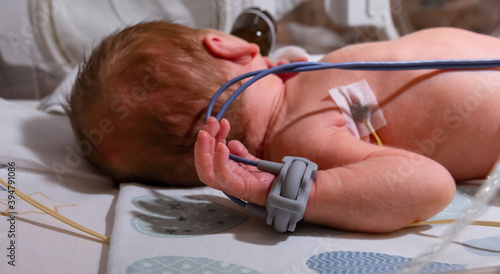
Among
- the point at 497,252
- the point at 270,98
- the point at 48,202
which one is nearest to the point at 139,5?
the point at 270,98

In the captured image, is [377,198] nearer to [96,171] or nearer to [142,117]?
[142,117]

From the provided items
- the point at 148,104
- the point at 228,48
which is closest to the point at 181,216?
the point at 148,104

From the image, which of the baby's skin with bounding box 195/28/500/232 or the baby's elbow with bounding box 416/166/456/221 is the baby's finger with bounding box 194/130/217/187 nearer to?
the baby's skin with bounding box 195/28/500/232

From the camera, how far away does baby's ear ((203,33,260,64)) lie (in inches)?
32.0

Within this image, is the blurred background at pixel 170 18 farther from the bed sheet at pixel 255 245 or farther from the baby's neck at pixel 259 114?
the bed sheet at pixel 255 245

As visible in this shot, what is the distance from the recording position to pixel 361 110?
76 centimetres

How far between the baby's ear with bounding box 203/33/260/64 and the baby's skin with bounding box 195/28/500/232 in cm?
2

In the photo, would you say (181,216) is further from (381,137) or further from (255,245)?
(381,137)

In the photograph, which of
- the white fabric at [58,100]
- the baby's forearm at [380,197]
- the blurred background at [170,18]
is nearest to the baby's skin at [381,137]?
the baby's forearm at [380,197]

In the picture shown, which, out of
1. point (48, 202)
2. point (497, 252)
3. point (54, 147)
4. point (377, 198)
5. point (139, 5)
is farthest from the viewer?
point (139, 5)

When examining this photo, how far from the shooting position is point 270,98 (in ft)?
2.76

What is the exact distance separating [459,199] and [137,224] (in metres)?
0.49

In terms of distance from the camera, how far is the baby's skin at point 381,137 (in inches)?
23.6

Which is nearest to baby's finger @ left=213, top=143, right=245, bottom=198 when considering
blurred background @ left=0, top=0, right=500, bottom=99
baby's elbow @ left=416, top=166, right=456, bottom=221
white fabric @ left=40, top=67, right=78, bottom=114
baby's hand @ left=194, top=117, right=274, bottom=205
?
→ baby's hand @ left=194, top=117, right=274, bottom=205
